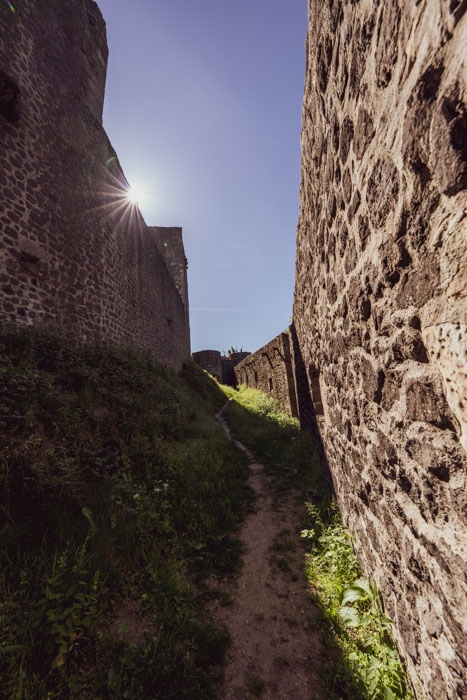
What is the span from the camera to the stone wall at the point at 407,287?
0.90 meters

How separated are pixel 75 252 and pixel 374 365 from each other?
708 centimetres

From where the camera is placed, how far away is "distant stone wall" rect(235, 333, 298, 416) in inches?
403

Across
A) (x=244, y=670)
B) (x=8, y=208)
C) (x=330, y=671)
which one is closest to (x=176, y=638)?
(x=244, y=670)

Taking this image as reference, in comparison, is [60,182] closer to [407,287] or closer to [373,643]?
[407,287]

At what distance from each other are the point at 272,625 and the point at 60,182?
27.2 feet

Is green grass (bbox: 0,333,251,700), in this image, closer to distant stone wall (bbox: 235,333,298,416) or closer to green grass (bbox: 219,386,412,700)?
green grass (bbox: 219,386,412,700)

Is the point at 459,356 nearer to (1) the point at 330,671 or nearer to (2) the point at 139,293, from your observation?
(1) the point at 330,671

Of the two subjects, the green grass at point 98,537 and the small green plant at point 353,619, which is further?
the green grass at point 98,537

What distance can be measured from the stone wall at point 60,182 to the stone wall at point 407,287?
549 centimetres

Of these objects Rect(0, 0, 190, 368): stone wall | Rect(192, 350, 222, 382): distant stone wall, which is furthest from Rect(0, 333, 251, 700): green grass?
Rect(192, 350, 222, 382): distant stone wall

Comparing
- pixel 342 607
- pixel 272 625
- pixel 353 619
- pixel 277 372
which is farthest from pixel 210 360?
pixel 353 619

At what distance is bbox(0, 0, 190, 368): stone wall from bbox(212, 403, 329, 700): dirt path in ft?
17.7

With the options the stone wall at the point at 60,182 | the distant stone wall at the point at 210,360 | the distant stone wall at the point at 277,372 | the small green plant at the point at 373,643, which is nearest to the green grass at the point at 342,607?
the small green plant at the point at 373,643

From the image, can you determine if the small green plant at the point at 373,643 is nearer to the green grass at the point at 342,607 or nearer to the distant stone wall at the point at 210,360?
the green grass at the point at 342,607
